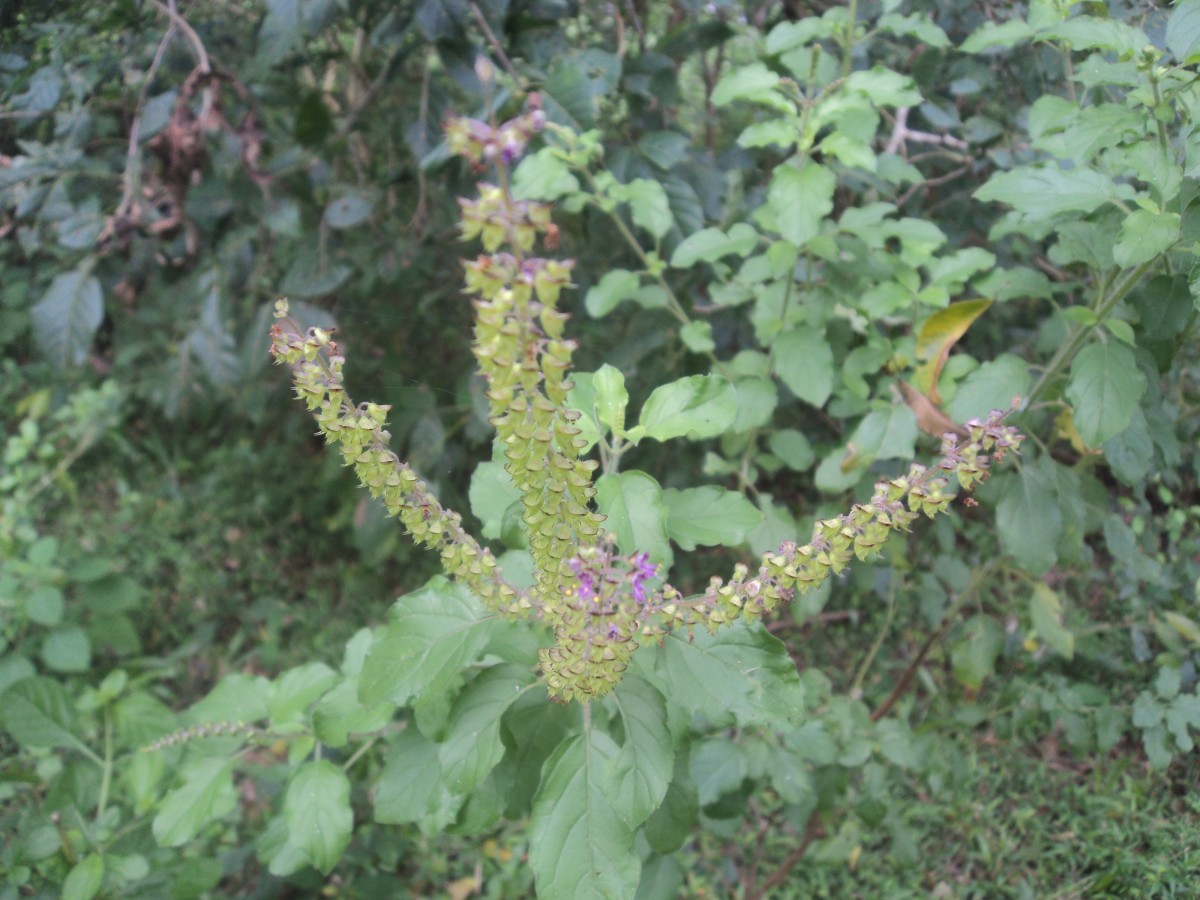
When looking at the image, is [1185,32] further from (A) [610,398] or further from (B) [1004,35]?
(A) [610,398]

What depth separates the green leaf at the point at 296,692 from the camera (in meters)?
1.54

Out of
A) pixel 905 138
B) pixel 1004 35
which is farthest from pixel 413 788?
pixel 905 138

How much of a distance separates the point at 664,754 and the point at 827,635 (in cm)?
160

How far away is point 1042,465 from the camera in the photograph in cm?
166

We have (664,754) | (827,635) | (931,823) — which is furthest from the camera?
(827,635)

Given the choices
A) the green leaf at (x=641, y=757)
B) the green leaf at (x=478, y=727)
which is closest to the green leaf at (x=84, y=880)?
the green leaf at (x=478, y=727)

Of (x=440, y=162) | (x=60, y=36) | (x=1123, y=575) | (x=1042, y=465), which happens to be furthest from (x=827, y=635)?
(x=60, y=36)

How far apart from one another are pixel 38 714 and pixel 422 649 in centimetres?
125

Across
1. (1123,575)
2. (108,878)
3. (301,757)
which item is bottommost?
(108,878)

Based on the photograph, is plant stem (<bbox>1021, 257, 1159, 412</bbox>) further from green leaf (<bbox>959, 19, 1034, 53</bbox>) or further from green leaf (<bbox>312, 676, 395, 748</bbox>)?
green leaf (<bbox>312, 676, 395, 748</bbox>)

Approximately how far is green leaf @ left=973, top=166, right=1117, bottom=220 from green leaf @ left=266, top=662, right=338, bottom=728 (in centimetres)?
141

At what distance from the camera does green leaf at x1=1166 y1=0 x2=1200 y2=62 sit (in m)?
1.15

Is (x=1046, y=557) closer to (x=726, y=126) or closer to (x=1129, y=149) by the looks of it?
(x=1129, y=149)

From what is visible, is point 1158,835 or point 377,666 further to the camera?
point 1158,835
